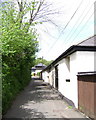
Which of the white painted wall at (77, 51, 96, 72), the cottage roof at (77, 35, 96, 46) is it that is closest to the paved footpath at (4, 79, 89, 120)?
the white painted wall at (77, 51, 96, 72)

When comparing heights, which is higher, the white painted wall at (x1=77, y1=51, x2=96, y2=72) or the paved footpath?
the white painted wall at (x1=77, y1=51, x2=96, y2=72)

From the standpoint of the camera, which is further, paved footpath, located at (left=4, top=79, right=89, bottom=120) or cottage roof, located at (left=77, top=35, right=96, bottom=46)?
cottage roof, located at (left=77, top=35, right=96, bottom=46)

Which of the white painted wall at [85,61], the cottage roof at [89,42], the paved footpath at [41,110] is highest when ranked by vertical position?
the cottage roof at [89,42]

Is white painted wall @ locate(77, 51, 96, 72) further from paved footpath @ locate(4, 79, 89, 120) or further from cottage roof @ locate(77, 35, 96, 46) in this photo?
paved footpath @ locate(4, 79, 89, 120)

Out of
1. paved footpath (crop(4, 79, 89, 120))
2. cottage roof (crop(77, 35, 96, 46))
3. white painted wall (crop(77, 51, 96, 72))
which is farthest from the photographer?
cottage roof (crop(77, 35, 96, 46))

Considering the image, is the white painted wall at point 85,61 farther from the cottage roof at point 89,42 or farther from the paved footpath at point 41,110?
the paved footpath at point 41,110

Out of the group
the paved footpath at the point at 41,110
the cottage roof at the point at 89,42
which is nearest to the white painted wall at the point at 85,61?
the cottage roof at the point at 89,42

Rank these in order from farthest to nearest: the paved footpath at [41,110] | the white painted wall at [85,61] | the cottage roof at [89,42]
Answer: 1. the cottage roof at [89,42]
2. the white painted wall at [85,61]
3. the paved footpath at [41,110]

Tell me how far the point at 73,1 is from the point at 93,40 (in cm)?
270

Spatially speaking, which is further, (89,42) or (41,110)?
(89,42)

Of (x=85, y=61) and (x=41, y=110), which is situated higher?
(x=85, y=61)

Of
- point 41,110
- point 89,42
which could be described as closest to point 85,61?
point 89,42

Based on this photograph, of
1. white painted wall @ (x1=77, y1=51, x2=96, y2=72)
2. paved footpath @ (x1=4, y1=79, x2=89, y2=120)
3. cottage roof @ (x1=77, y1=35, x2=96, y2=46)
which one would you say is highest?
cottage roof @ (x1=77, y1=35, x2=96, y2=46)

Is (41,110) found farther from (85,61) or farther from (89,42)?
(89,42)
